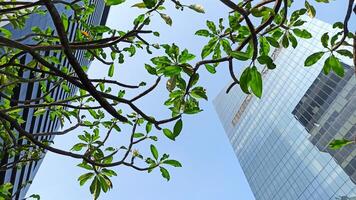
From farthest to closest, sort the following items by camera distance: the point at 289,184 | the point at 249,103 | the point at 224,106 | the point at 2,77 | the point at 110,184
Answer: the point at 224,106
the point at 249,103
the point at 289,184
the point at 2,77
the point at 110,184

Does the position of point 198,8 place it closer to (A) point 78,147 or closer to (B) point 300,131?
(A) point 78,147

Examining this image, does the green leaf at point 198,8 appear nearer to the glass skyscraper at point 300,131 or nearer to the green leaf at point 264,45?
the green leaf at point 264,45

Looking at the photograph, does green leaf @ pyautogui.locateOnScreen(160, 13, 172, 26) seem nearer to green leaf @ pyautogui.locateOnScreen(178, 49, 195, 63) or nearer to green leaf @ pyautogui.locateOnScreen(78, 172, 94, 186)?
green leaf @ pyautogui.locateOnScreen(178, 49, 195, 63)

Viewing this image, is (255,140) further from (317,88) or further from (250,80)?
(250,80)

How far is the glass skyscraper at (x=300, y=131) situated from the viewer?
167ft

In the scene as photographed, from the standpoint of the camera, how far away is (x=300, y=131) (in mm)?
63625

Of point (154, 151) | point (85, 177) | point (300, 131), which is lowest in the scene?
point (300, 131)

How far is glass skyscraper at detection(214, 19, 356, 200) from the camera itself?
51.0 meters

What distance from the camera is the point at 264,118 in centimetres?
7712

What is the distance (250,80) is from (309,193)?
58.7m

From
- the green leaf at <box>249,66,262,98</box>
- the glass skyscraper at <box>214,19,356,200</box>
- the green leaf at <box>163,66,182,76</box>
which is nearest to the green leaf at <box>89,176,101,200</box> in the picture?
the green leaf at <box>163,66,182,76</box>

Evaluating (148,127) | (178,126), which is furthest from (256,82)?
(148,127)

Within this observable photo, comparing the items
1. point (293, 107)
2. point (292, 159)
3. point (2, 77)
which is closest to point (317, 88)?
point (293, 107)

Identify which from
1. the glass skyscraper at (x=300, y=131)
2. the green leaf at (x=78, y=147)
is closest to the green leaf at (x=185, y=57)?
the green leaf at (x=78, y=147)
